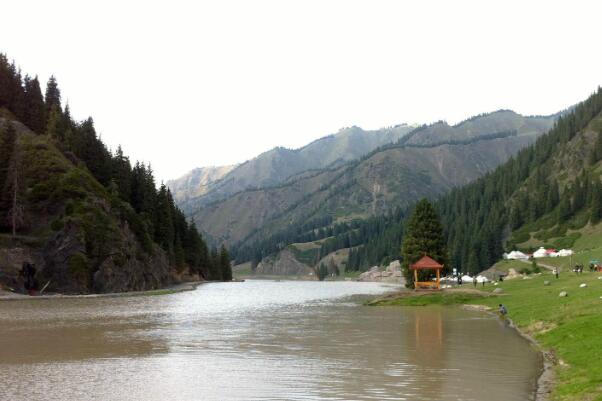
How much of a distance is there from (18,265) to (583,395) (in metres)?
95.9

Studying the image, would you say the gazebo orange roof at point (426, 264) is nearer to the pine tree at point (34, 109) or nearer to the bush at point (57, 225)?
the bush at point (57, 225)

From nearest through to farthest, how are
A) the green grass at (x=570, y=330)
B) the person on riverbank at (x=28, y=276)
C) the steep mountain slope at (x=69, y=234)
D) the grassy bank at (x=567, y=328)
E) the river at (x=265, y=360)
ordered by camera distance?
the green grass at (x=570, y=330)
the grassy bank at (x=567, y=328)
the river at (x=265, y=360)
the person on riverbank at (x=28, y=276)
the steep mountain slope at (x=69, y=234)

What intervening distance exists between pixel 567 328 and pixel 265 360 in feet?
60.7

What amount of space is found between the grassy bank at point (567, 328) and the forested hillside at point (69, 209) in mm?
70089

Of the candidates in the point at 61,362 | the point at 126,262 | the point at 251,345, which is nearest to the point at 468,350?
the point at 251,345

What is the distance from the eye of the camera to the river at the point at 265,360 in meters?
23.9

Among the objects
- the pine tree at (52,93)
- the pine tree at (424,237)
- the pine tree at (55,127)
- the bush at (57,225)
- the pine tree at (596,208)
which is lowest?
the pine tree at (424,237)

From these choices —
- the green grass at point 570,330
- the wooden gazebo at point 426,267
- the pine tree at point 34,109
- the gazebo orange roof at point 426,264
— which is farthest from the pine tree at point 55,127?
the green grass at point 570,330

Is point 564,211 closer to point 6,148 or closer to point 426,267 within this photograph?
point 426,267

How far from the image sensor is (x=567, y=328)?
116 ft

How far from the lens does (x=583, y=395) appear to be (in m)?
20.5

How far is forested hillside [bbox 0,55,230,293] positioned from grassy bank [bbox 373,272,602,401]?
70.1 meters

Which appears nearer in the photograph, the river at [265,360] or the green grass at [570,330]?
the green grass at [570,330]

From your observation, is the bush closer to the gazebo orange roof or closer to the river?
the river
